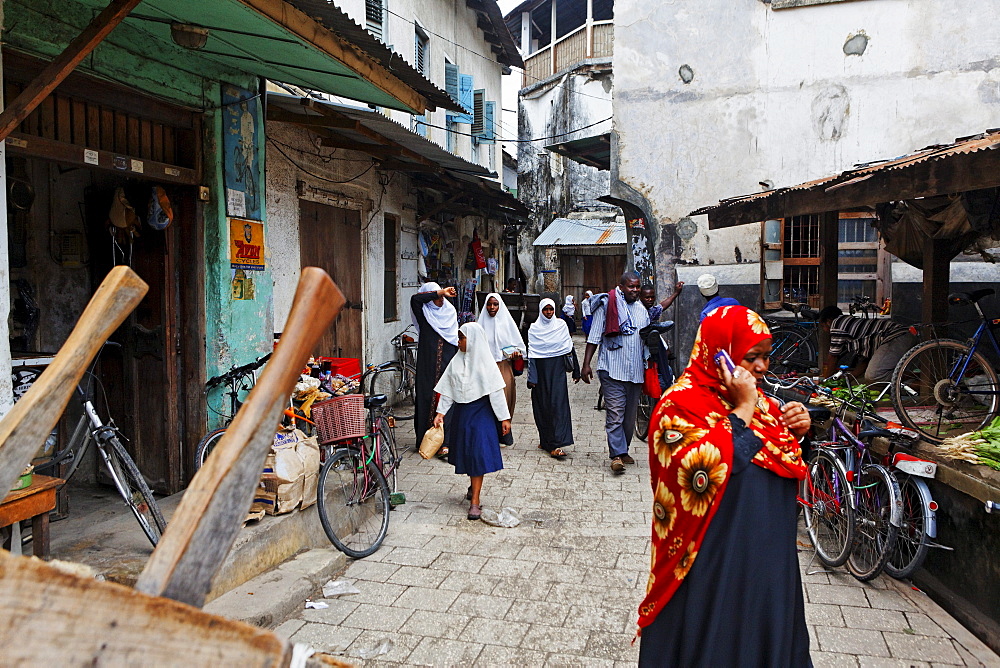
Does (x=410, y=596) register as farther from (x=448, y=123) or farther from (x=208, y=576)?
(x=448, y=123)

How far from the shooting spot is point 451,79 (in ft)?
49.3

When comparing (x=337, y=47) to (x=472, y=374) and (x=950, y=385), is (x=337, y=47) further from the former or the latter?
(x=950, y=385)

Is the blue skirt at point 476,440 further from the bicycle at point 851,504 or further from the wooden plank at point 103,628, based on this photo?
the wooden plank at point 103,628

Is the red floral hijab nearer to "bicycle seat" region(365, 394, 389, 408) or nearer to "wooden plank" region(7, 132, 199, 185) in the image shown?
"bicycle seat" region(365, 394, 389, 408)

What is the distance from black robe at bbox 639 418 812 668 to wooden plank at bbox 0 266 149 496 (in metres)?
2.20

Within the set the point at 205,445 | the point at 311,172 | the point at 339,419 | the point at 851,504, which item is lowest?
the point at 851,504

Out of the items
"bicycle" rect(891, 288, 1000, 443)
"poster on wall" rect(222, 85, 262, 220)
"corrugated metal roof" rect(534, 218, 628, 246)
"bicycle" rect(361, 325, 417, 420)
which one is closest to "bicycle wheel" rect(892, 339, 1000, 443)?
"bicycle" rect(891, 288, 1000, 443)

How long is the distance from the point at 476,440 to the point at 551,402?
2475mm

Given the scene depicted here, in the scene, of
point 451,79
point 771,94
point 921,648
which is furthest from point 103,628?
point 451,79

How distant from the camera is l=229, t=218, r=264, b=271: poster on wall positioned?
19.5 feet

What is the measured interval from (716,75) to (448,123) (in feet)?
18.3

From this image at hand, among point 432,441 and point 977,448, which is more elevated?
point 977,448

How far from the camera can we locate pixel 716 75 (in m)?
11.8

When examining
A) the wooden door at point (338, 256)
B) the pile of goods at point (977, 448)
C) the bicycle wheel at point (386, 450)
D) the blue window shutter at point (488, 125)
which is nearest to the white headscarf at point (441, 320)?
the wooden door at point (338, 256)
